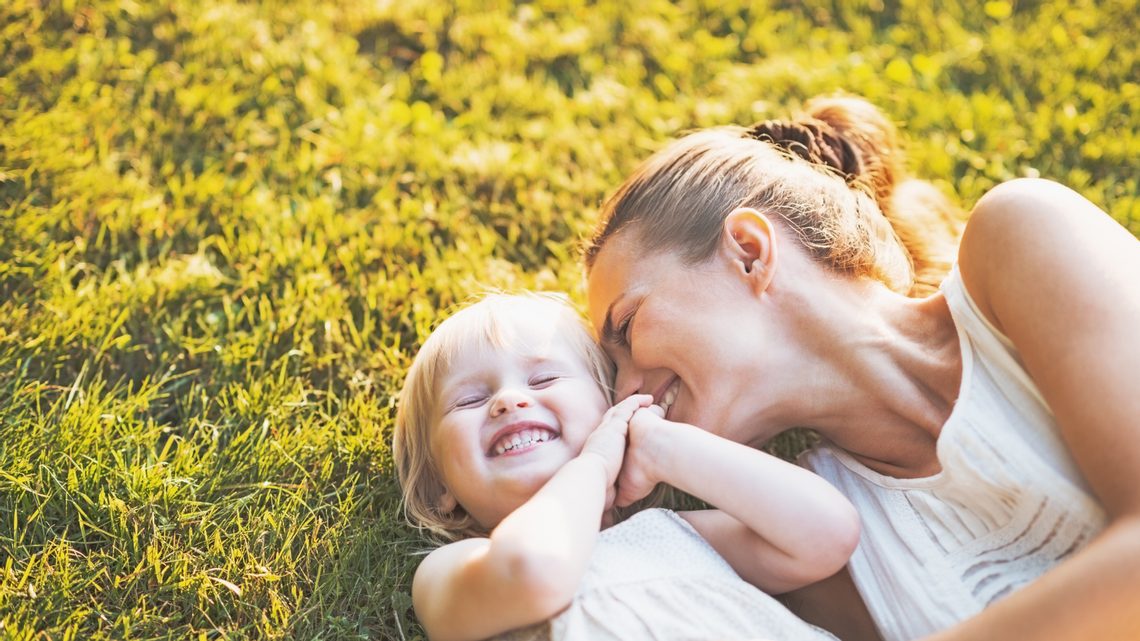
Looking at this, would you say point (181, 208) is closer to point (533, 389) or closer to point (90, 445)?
point (90, 445)

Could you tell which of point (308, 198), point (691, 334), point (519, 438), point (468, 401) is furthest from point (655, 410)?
point (308, 198)

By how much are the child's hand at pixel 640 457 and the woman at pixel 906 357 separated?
11 millimetres

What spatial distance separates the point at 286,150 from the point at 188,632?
199 cm

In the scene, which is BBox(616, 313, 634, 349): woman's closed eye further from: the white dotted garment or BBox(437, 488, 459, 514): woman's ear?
BBox(437, 488, 459, 514): woman's ear

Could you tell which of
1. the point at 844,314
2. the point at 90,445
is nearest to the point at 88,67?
the point at 90,445

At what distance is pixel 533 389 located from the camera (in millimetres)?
2713

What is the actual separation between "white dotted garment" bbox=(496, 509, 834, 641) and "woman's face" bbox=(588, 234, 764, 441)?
14.2 inches

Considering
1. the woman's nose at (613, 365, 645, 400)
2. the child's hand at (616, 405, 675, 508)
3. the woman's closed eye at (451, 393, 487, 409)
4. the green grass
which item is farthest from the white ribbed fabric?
the green grass

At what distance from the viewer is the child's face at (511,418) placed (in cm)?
258

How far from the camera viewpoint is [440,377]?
9.18 feet

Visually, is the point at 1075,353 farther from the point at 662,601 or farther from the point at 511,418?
the point at 511,418

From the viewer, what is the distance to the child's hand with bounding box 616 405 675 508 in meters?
2.54

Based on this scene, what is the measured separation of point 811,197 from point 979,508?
0.96 metres

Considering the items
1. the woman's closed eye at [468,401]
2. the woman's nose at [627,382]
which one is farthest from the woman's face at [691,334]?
the woman's closed eye at [468,401]
